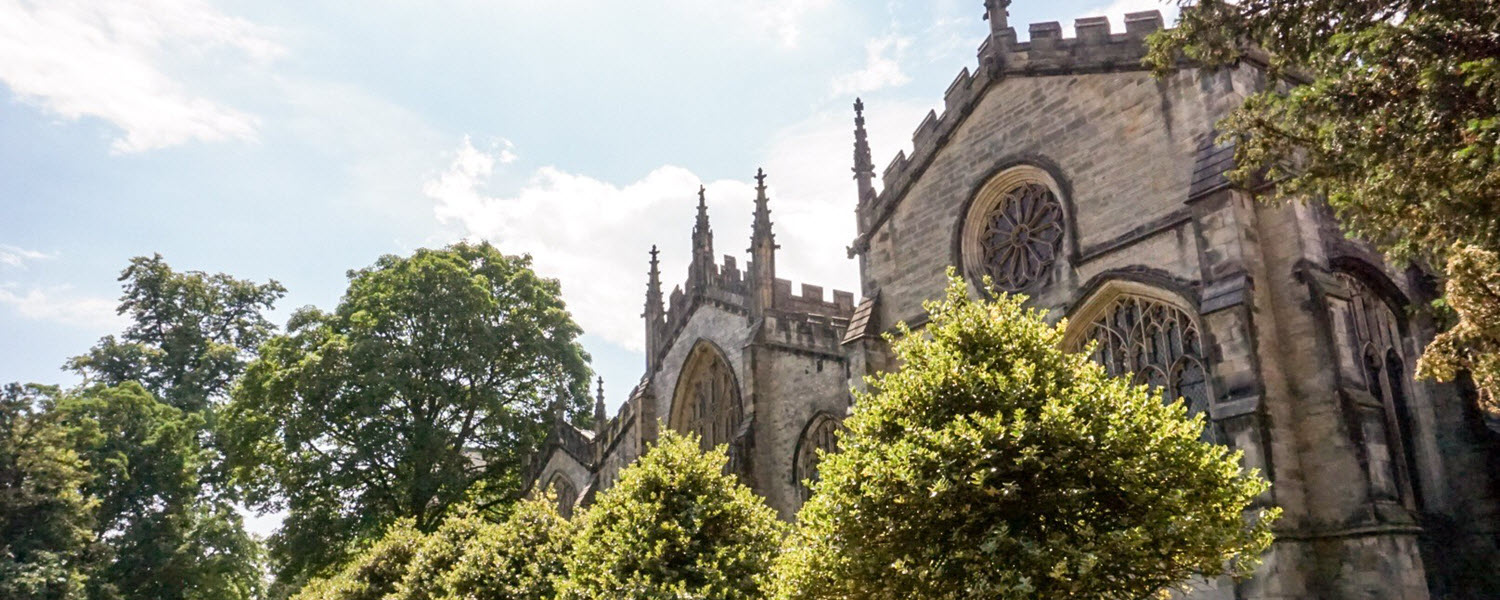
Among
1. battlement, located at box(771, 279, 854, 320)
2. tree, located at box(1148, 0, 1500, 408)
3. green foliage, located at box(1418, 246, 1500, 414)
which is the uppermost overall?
battlement, located at box(771, 279, 854, 320)

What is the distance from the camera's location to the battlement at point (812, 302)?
99.9 feet

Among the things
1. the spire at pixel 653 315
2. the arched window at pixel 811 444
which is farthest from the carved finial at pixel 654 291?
the arched window at pixel 811 444

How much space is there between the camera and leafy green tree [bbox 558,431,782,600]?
1245 centimetres

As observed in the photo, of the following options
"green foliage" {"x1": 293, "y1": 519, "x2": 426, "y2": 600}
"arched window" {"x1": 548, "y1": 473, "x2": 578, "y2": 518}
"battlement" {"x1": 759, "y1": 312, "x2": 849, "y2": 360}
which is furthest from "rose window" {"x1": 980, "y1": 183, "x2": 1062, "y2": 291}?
"arched window" {"x1": 548, "y1": 473, "x2": 578, "y2": 518}

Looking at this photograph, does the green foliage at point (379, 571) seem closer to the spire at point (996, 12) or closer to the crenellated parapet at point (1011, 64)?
the crenellated parapet at point (1011, 64)

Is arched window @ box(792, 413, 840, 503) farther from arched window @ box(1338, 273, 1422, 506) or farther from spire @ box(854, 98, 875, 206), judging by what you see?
arched window @ box(1338, 273, 1422, 506)

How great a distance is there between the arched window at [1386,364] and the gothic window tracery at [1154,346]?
1.93m

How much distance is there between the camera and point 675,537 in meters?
12.8

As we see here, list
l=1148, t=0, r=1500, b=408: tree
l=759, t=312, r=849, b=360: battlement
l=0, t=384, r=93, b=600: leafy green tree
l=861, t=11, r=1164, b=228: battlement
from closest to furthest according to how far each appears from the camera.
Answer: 1. l=1148, t=0, r=1500, b=408: tree
2. l=861, t=11, r=1164, b=228: battlement
3. l=759, t=312, r=849, b=360: battlement
4. l=0, t=384, r=93, b=600: leafy green tree

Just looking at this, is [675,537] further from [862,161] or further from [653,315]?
[653,315]

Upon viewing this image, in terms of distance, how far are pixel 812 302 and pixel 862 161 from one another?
9.89 metres

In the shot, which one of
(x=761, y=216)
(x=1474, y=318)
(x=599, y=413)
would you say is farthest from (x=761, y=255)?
(x=1474, y=318)

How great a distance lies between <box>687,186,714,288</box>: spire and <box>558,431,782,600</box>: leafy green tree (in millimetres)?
16547

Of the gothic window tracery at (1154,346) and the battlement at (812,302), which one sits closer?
the gothic window tracery at (1154,346)
